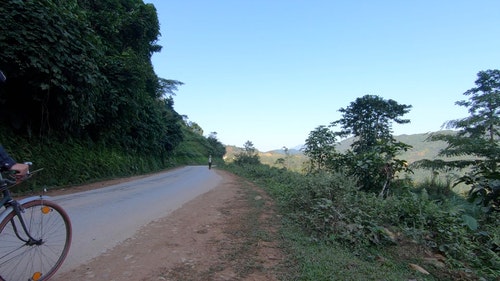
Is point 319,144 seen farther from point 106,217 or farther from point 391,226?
point 106,217

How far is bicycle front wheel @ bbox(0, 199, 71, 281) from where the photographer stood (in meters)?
2.73

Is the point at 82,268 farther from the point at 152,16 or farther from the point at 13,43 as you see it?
the point at 152,16

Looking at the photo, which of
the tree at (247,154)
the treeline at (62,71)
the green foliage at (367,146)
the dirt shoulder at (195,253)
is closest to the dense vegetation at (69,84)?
the treeline at (62,71)

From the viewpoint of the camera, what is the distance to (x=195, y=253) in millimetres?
4031

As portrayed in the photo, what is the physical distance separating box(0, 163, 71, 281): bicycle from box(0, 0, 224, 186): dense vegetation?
7.47m

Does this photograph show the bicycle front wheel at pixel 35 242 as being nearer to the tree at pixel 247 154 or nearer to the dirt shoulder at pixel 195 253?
the dirt shoulder at pixel 195 253

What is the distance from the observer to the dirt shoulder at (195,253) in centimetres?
329

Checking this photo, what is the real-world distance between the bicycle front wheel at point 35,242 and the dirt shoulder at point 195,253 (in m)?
0.23

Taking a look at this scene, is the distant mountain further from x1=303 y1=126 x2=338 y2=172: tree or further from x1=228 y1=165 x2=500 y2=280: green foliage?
x1=228 y1=165 x2=500 y2=280: green foliage

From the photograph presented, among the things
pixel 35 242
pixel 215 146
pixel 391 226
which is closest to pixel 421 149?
pixel 391 226

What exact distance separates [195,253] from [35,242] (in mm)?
1902

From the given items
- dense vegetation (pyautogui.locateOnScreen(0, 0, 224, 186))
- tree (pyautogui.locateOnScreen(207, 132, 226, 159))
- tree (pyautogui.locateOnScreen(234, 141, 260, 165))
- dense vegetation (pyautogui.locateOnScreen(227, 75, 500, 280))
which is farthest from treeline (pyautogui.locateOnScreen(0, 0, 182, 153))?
tree (pyautogui.locateOnScreen(207, 132, 226, 159))

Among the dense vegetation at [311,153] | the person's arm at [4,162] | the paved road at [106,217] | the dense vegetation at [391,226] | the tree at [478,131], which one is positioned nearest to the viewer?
the person's arm at [4,162]

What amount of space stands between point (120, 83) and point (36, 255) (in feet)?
44.8
